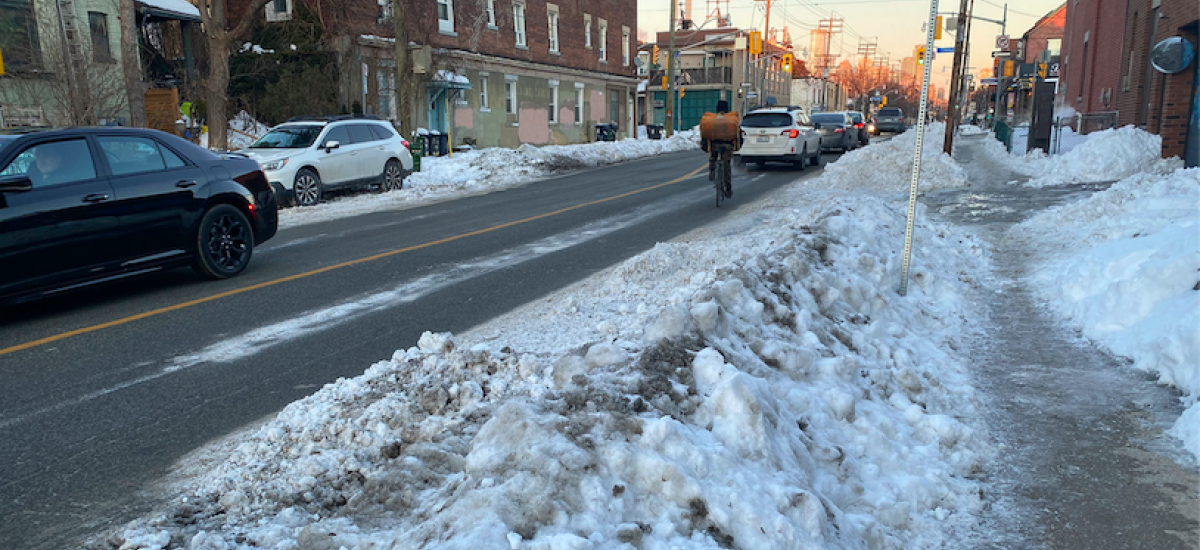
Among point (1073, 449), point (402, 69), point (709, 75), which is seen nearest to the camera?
point (1073, 449)

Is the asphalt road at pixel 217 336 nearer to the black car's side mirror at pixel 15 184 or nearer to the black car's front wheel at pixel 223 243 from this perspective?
the black car's front wheel at pixel 223 243

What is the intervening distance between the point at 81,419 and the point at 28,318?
3020 millimetres

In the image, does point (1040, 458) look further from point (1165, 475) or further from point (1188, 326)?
point (1188, 326)

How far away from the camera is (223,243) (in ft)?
28.0

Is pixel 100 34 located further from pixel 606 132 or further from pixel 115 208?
pixel 606 132

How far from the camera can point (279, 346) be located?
19.6ft

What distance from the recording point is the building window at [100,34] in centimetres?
2373

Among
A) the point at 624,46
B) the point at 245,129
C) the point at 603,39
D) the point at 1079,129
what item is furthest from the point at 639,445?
the point at 624,46

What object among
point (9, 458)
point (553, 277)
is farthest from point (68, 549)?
point (553, 277)

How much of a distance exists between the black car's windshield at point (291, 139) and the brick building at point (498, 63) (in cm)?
1132

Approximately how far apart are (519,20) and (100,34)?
17904 mm

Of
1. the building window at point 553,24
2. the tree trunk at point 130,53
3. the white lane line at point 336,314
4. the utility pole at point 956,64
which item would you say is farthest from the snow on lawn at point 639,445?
the building window at point 553,24

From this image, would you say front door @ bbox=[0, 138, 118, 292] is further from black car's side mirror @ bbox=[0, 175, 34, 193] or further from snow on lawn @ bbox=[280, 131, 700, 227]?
snow on lawn @ bbox=[280, 131, 700, 227]

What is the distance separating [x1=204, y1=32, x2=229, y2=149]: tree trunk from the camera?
18.4 metres
